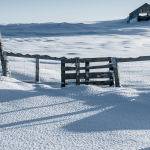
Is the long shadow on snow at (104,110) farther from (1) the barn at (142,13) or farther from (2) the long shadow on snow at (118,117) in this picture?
(1) the barn at (142,13)

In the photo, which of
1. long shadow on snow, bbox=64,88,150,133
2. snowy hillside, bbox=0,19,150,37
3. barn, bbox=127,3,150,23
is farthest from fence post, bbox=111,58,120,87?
barn, bbox=127,3,150,23

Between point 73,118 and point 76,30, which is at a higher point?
point 76,30

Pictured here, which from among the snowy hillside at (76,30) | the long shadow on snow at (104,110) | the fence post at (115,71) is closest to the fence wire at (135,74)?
the fence post at (115,71)

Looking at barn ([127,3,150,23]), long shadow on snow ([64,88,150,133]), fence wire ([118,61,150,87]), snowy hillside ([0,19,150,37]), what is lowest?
fence wire ([118,61,150,87])

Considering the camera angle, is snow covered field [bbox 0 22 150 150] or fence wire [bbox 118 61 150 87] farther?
fence wire [bbox 118 61 150 87]

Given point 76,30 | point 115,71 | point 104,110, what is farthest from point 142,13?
point 104,110

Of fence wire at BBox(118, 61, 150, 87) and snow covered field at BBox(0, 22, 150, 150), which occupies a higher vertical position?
snow covered field at BBox(0, 22, 150, 150)

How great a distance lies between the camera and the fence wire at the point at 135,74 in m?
16.0

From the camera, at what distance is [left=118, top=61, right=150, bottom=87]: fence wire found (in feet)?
52.4

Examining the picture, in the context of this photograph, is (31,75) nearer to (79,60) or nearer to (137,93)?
(79,60)

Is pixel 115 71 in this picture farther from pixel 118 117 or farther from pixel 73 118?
pixel 73 118

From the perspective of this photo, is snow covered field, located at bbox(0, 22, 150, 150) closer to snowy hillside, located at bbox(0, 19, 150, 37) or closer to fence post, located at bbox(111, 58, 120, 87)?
fence post, located at bbox(111, 58, 120, 87)

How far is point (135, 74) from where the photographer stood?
1942 cm

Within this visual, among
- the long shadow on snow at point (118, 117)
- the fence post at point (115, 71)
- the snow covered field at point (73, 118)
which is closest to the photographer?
the snow covered field at point (73, 118)
